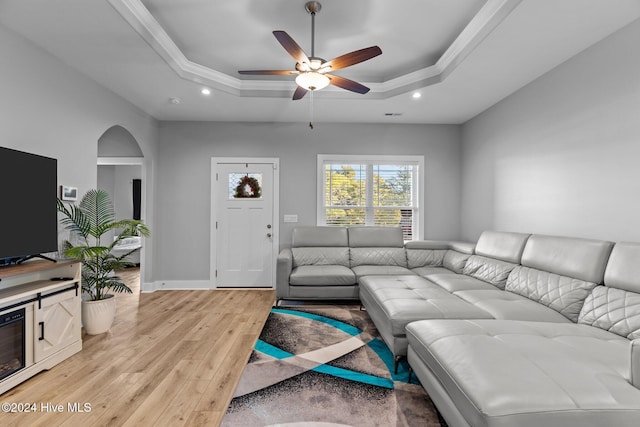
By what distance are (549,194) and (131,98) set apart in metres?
4.91

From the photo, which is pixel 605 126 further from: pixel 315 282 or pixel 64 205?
pixel 64 205

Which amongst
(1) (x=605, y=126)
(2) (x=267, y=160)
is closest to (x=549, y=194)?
(1) (x=605, y=126)

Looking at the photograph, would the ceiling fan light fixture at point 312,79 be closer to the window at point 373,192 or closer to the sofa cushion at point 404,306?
the sofa cushion at point 404,306

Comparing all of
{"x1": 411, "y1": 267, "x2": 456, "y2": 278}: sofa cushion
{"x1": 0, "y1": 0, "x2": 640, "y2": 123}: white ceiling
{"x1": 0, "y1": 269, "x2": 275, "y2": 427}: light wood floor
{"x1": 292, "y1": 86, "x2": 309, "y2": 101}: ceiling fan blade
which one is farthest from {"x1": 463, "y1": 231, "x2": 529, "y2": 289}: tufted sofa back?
{"x1": 292, "y1": 86, "x2": 309, "y2": 101}: ceiling fan blade

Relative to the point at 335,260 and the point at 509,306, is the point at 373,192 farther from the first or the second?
the point at 509,306

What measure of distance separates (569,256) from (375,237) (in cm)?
240

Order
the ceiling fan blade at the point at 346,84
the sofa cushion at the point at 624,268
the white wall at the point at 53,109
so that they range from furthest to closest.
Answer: the ceiling fan blade at the point at 346,84, the white wall at the point at 53,109, the sofa cushion at the point at 624,268

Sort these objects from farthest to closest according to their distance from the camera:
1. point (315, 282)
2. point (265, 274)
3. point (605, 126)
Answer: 1. point (265, 274)
2. point (315, 282)
3. point (605, 126)

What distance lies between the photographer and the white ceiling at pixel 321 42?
2258mm

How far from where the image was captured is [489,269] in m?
3.18

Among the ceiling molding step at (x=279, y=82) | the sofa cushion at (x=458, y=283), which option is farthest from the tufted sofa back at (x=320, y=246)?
the ceiling molding step at (x=279, y=82)

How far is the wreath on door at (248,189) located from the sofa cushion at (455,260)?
2876 mm

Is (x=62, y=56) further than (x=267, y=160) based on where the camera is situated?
No

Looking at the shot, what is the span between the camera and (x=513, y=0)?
2.12 m
